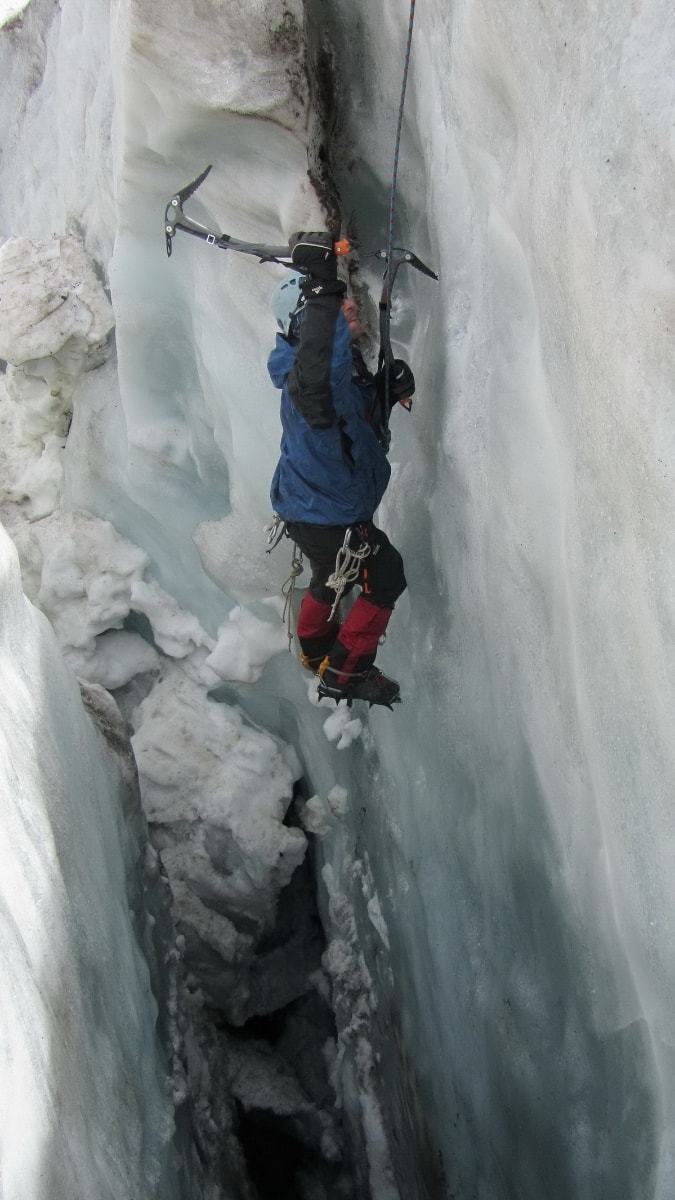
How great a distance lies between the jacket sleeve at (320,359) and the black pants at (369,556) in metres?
0.47

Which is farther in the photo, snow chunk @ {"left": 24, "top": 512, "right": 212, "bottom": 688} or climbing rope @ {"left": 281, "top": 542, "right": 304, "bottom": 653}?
snow chunk @ {"left": 24, "top": 512, "right": 212, "bottom": 688}

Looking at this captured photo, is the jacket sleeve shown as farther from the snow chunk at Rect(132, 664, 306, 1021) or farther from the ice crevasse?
the snow chunk at Rect(132, 664, 306, 1021)

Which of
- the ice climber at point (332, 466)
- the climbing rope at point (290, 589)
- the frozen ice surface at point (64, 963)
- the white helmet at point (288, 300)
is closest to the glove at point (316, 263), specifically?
the ice climber at point (332, 466)

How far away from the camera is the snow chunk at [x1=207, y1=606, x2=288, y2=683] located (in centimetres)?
453

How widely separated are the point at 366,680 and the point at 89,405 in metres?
1.91

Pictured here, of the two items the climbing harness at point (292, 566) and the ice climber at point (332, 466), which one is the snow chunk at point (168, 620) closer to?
the climbing harness at point (292, 566)

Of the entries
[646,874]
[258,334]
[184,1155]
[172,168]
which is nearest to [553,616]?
[646,874]

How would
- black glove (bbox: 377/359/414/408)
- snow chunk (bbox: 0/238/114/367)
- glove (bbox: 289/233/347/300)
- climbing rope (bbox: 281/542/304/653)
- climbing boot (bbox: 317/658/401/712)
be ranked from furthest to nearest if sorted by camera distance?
snow chunk (bbox: 0/238/114/367)
climbing rope (bbox: 281/542/304/653)
climbing boot (bbox: 317/658/401/712)
black glove (bbox: 377/359/414/408)
glove (bbox: 289/233/347/300)

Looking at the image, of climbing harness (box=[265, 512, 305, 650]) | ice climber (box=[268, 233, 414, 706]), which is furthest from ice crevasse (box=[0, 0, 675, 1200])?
ice climber (box=[268, 233, 414, 706])

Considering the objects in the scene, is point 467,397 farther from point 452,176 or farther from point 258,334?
point 258,334

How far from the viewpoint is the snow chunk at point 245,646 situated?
4.53 meters

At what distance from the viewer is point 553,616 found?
2777 mm

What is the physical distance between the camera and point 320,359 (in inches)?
113

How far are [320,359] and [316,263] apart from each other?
24 cm
